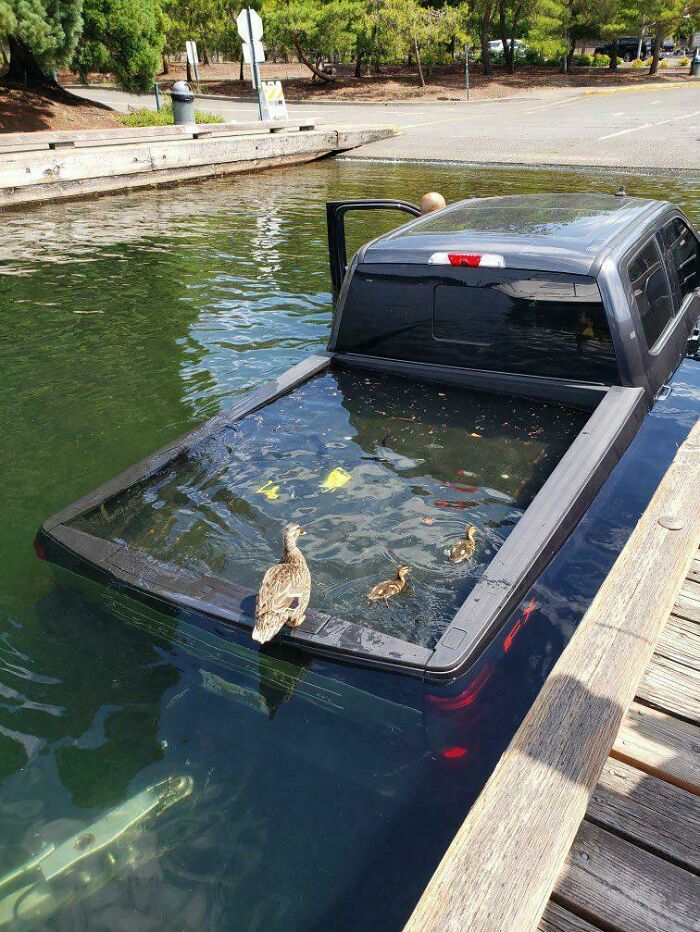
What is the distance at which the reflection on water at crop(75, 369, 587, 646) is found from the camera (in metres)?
3.94

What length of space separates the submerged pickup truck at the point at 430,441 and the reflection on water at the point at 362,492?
0.01m

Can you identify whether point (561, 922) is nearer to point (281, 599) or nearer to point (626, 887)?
point (626, 887)

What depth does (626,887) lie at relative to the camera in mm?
2469

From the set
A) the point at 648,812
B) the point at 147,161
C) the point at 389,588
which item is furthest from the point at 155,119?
the point at 648,812

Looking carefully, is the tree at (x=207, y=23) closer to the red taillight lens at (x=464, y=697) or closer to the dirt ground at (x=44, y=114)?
the dirt ground at (x=44, y=114)

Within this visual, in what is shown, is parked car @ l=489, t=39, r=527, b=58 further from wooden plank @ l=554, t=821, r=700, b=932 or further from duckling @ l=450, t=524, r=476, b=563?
wooden plank @ l=554, t=821, r=700, b=932

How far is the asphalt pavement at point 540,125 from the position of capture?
74.9 feet

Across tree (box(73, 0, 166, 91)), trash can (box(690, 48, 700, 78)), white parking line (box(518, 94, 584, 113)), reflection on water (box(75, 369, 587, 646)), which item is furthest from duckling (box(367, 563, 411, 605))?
trash can (box(690, 48, 700, 78))

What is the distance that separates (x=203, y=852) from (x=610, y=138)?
26858 mm

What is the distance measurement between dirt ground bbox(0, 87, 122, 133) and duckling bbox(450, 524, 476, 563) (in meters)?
29.8

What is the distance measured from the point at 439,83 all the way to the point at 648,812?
5445 cm

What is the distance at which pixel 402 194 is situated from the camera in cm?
1823

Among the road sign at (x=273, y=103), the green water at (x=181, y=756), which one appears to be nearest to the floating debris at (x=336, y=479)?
the green water at (x=181, y=756)

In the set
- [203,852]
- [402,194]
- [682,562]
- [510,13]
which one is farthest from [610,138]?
[510,13]
